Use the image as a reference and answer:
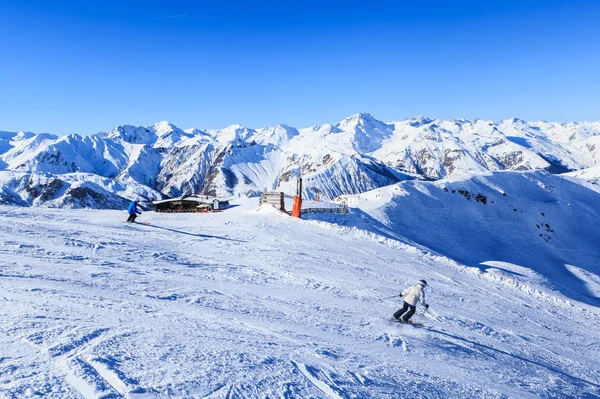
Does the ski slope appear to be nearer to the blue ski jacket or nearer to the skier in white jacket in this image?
the skier in white jacket

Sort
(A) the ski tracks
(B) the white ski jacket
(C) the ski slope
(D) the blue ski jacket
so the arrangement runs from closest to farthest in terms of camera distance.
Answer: (A) the ski tracks → (C) the ski slope → (B) the white ski jacket → (D) the blue ski jacket

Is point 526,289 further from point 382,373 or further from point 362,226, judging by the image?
point 362,226

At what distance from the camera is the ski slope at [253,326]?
6.88m

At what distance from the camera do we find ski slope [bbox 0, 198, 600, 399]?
6879 millimetres

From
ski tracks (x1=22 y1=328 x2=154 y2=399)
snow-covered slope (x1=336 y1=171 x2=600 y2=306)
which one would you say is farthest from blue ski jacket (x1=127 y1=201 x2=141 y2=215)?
snow-covered slope (x1=336 y1=171 x2=600 y2=306)

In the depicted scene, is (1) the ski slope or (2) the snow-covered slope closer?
(1) the ski slope

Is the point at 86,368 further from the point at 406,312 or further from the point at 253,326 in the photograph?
the point at 406,312

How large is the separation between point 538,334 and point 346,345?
881cm

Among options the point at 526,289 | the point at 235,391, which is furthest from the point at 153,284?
the point at 526,289

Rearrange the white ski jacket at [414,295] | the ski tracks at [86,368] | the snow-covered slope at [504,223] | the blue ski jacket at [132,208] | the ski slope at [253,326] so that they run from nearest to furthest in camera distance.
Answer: the ski tracks at [86,368] < the ski slope at [253,326] < the white ski jacket at [414,295] < the blue ski jacket at [132,208] < the snow-covered slope at [504,223]

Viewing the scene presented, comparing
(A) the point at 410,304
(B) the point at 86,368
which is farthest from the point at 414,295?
(B) the point at 86,368

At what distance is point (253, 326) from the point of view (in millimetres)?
9742

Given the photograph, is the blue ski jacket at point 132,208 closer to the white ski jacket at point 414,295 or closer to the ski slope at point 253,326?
the ski slope at point 253,326

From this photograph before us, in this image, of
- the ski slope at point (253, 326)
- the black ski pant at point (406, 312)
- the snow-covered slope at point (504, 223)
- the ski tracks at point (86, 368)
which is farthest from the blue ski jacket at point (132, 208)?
the snow-covered slope at point (504, 223)
